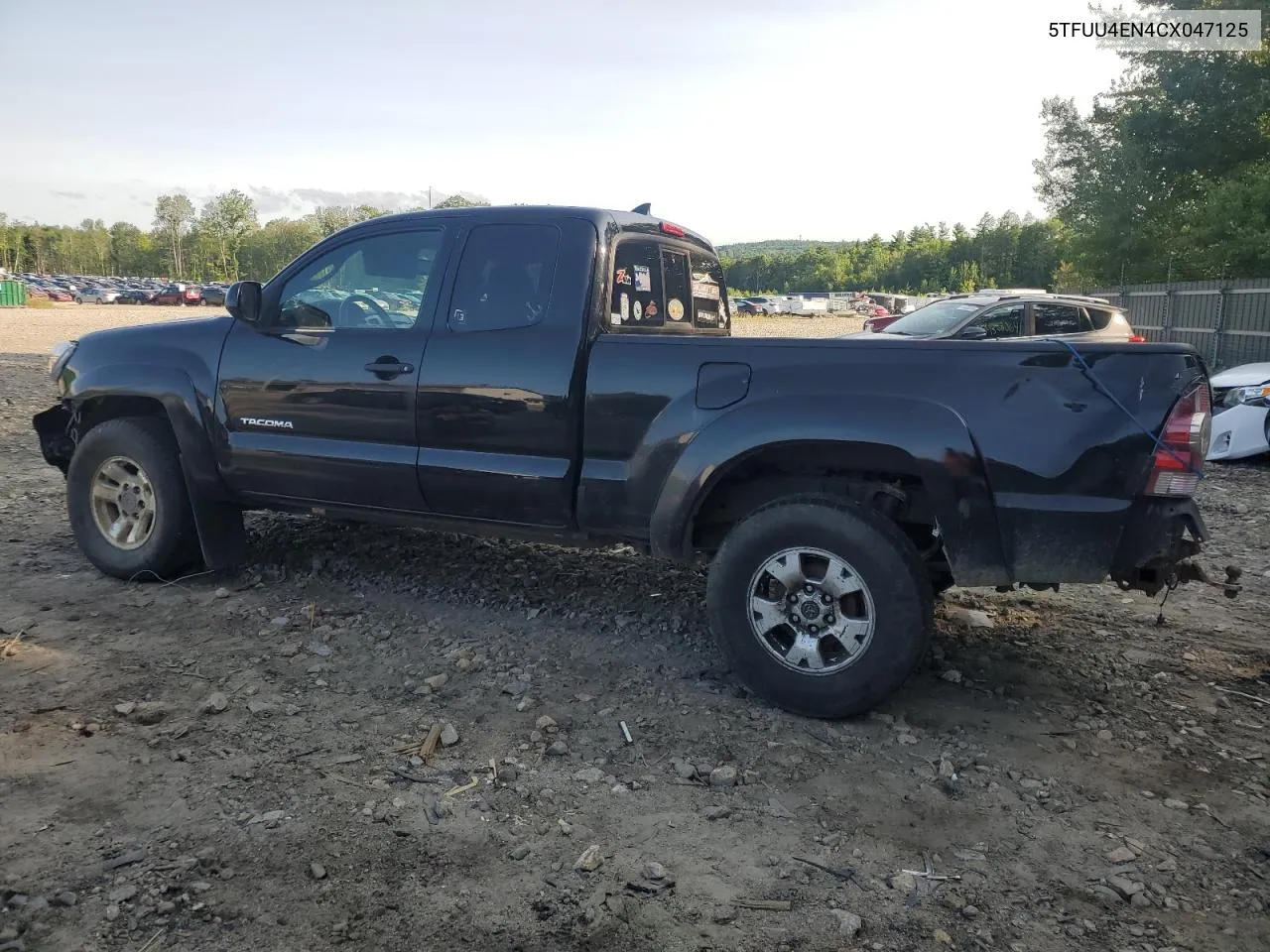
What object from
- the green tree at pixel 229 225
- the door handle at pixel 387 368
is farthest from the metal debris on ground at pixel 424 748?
the green tree at pixel 229 225

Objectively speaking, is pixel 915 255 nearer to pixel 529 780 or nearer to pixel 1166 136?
pixel 1166 136

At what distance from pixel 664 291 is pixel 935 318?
8909 millimetres

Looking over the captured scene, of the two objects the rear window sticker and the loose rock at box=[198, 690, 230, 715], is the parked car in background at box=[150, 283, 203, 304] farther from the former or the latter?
the loose rock at box=[198, 690, 230, 715]

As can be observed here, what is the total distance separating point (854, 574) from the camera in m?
3.59

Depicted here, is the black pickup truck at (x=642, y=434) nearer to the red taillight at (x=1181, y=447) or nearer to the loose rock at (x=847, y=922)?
the red taillight at (x=1181, y=447)

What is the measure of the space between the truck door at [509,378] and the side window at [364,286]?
0.24m

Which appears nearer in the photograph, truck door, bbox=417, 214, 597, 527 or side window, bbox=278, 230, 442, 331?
truck door, bbox=417, 214, 597, 527

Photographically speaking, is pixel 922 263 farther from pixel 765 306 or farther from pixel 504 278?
pixel 504 278

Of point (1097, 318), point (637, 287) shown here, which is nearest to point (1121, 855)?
point (637, 287)

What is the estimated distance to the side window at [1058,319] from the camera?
1257cm

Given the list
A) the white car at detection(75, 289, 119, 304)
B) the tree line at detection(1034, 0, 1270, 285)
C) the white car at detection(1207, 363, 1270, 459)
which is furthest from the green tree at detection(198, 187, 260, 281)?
the white car at detection(1207, 363, 1270, 459)

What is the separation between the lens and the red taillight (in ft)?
10.8

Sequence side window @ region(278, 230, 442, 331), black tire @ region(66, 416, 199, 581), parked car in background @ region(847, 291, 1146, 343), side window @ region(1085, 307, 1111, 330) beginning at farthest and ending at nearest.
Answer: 1. side window @ region(1085, 307, 1111, 330)
2. parked car in background @ region(847, 291, 1146, 343)
3. black tire @ region(66, 416, 199, 581)
4. side window @ region(278, 230, 442, 331)

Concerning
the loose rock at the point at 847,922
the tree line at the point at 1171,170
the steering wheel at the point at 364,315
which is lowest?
the loose rock at the point at 847,922
